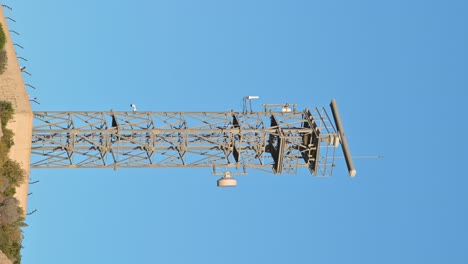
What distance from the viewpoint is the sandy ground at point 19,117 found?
1417 inches

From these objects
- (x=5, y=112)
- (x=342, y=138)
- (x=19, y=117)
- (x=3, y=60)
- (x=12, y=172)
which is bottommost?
(x=12, y=172)

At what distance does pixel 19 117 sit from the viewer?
36.1 metres

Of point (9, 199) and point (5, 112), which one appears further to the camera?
point (5, 112)

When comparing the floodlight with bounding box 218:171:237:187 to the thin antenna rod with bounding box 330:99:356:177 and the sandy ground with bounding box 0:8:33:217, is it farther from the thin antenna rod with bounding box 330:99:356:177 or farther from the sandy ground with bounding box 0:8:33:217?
the sandy ground with bounding box 0:8:33:217

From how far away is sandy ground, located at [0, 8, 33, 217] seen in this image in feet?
118

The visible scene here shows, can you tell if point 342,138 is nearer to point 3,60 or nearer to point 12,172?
point 12,172

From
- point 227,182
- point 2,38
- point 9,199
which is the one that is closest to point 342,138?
point 227,182

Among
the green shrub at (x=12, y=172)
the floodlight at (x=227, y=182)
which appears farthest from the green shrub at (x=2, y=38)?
the floodlight at (x=227, y=182)

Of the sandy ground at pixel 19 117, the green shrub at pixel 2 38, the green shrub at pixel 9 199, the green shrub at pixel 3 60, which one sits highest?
the green shrub at pixel 2 38

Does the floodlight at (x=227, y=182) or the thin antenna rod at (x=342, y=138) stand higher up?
the thin antenna rod at (x=342, y=138)

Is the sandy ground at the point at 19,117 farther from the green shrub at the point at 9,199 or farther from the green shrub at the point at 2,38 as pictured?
the green shrub at the point at 2,38

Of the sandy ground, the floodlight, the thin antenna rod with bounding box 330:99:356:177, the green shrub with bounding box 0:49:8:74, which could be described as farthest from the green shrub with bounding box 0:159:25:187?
→ the thin antenna rod with bounding box 330:99:356:177

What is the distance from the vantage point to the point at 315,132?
37562mm

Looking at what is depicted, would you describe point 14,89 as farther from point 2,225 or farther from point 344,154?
point 344,154
